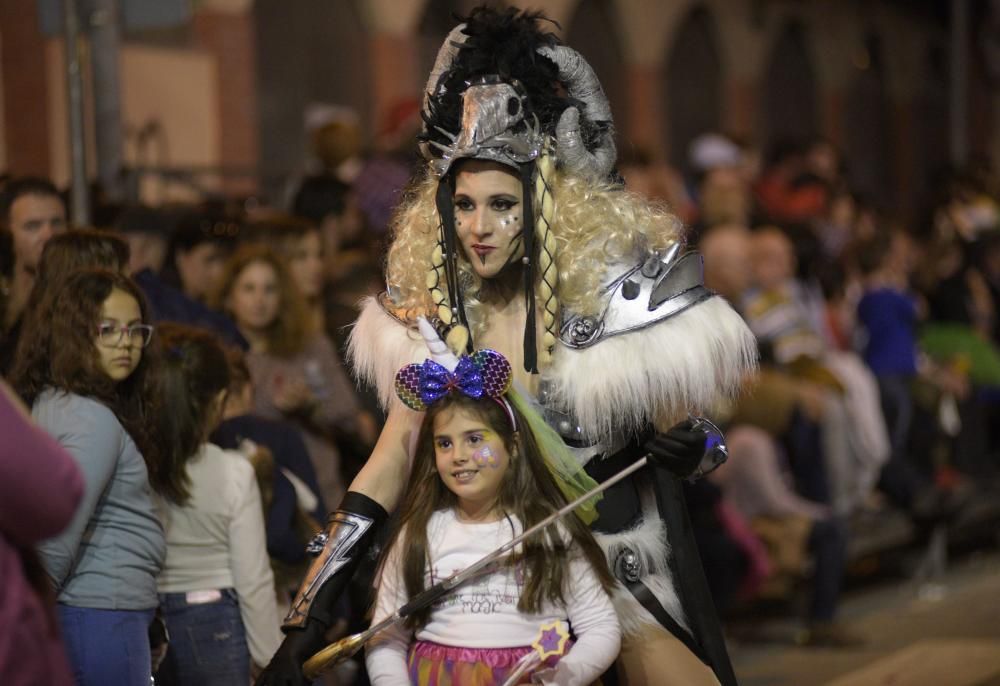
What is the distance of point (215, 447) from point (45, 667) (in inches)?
86.7

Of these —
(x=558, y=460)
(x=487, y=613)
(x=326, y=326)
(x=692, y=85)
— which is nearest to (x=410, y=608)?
(x=487, y=613)

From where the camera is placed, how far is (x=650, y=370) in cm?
468

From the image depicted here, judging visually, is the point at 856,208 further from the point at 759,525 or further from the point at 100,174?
the point at 100,174

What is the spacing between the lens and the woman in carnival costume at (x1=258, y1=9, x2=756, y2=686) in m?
4.63

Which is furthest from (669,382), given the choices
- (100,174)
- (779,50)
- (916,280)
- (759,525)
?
(779,50)

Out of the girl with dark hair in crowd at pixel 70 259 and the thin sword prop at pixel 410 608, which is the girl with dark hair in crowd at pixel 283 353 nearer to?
the girl with dark hair in crowd at pixel 70 259

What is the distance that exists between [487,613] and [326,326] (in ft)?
12.1

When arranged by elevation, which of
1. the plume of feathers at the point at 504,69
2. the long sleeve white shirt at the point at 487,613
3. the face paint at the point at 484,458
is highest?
the plume of feathers at the point at 504,69

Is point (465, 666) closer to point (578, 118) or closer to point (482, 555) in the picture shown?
point (482, 555)

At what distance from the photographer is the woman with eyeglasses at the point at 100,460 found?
465 cm

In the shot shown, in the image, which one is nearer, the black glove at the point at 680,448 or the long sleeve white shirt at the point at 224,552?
the black glove at the point at 680,448

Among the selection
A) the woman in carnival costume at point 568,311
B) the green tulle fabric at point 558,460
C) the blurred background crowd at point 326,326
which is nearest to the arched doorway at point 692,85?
the blurred background crowd at point 326,326

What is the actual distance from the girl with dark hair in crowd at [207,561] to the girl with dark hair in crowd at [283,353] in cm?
144

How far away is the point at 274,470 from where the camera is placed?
5676 mm
